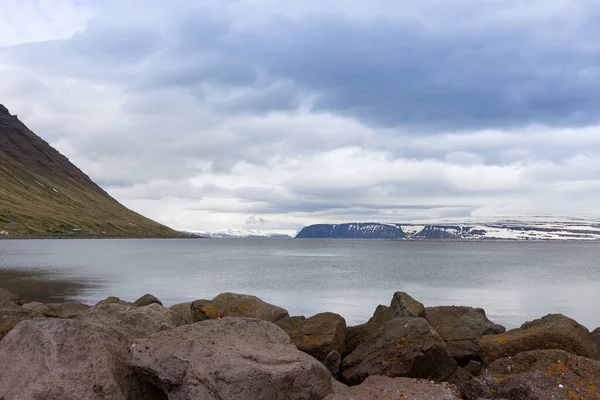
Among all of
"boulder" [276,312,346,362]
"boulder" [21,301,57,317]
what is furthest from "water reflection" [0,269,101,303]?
"boulder" [276,312,346,362]

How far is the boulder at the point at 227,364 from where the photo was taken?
9211 millimetres

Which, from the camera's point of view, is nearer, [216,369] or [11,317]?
[216,369]

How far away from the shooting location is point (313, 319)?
55.2 feet

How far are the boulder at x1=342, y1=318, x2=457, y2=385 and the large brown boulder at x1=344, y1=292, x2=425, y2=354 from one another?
9.57ft

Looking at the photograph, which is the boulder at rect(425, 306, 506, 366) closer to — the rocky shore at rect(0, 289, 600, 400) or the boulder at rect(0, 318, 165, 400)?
the rocky shore at rect(0, 289, 600, 400)

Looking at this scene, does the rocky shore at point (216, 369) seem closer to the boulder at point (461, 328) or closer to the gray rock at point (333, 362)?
the gray rock at point (333, 362)

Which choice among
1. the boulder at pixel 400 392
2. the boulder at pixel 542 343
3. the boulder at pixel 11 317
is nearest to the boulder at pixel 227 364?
the boulder at pixel 400 392

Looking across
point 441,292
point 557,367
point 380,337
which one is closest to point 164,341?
→ point 380,337

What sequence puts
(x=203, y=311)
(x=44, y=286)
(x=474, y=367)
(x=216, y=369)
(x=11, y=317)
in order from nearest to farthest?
(x=216, y=369), (x=11, y=317), (x=474, y=367), (x=203, y=311), (x=44, y=286)

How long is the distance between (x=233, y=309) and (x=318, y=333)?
135 inches

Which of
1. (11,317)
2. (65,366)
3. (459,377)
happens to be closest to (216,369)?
(65,366)

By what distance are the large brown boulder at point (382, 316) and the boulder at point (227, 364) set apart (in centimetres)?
664

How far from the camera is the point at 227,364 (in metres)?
9.46

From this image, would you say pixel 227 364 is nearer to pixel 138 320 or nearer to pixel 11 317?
pixel 138 320
